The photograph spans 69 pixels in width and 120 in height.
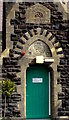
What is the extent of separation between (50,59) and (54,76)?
0.70m

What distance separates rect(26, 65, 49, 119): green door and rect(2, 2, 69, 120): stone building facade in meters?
0.21

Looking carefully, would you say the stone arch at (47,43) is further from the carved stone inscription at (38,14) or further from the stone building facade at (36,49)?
the carved stone inscription at (38,14)

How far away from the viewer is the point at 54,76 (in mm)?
15984

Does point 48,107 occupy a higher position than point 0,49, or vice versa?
point 0,49

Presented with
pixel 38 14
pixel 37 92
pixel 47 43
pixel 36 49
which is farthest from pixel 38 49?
pixel 37 92

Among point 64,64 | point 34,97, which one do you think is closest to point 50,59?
point 64,64

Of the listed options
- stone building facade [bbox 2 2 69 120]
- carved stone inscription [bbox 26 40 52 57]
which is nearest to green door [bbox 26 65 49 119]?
stone building facade [bbox 2 2 69 120]

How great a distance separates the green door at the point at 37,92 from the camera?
16.0 metres

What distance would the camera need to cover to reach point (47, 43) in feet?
52.5

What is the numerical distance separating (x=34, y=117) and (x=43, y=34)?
10.9 feet

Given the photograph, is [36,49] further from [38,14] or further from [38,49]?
[38,14]

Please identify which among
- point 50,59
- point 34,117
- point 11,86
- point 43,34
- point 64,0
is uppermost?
point 64,0

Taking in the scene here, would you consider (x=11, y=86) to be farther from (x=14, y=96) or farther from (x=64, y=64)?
(x=64, y=64)

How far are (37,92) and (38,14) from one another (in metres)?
3.11
